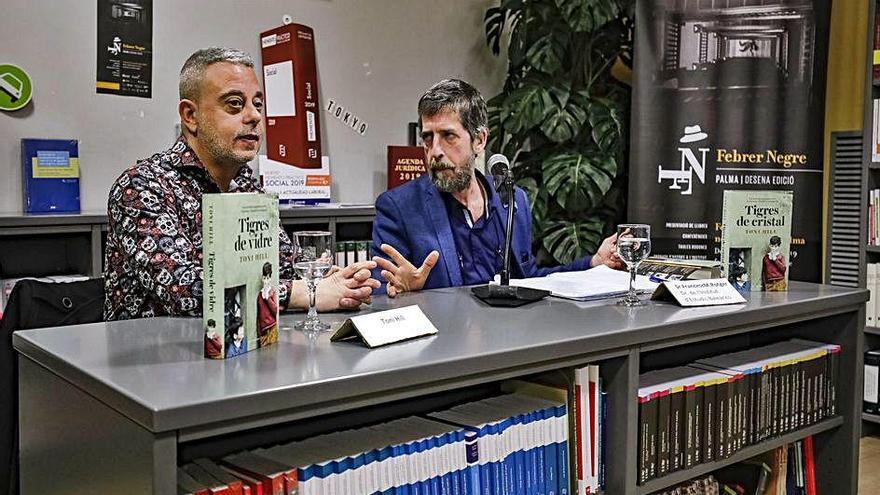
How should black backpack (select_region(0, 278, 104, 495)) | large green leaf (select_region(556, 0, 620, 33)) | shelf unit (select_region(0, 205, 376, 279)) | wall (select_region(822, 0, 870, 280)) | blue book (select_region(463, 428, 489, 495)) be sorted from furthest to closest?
large green leaf (select_region(556, 0, 620, 33)) < wall (select_region(822, 0, 870, 280)) < shelf unit (select_region(0, 205, 376, 279)) < black backpack (select_region(0, 278, 104, 495)) < blue book (select_region(463, 428, 489, 495))

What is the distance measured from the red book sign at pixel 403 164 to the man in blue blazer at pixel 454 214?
4.73ft

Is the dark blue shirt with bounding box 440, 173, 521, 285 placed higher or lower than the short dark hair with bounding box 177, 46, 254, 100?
lower

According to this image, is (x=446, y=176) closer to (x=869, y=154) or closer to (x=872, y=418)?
(x=869, y=154)

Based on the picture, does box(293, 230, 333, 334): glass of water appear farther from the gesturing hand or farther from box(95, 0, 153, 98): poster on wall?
box(95, 0, 153, 98): poster on wall

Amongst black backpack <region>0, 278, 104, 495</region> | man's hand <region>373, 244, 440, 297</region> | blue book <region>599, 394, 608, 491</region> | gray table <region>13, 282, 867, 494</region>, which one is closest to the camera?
gray table <region>13, 282, 867, 494</region>

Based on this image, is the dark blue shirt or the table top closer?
the table top

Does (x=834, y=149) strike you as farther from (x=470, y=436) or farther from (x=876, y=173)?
(x=470, y=436)

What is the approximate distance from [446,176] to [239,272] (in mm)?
1390

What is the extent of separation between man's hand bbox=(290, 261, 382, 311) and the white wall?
2057 mm

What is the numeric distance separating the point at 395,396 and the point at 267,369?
207 mm

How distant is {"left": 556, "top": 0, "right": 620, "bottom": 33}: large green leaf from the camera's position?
4.21 metres

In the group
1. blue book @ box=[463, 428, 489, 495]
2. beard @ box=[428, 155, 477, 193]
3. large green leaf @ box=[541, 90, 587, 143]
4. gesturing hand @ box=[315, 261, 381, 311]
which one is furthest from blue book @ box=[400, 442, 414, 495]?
large green leaf @ box=[541, 90, 587, 143]

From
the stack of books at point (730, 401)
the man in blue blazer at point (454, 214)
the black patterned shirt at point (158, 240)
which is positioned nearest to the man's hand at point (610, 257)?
the man in blue blazer at point (454, 214)

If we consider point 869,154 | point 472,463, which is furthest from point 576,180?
point 472,463
